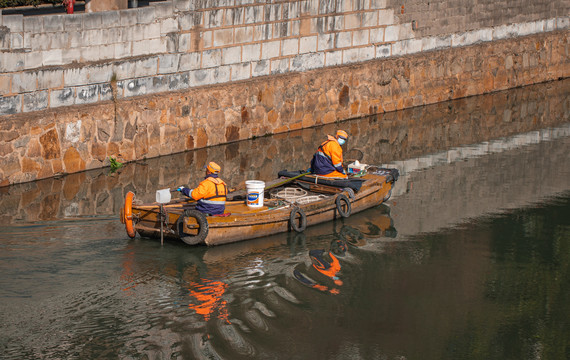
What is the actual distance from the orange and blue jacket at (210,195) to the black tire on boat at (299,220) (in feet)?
4.86

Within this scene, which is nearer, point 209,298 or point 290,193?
point 209,298

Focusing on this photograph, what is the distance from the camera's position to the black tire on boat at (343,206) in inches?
727

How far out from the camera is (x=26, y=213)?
18.4 metres

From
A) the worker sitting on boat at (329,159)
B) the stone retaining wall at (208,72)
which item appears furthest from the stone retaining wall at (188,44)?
the worker sitting on boat at (329,159)

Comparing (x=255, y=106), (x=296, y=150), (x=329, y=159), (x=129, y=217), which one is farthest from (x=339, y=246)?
(x=255, y=106)

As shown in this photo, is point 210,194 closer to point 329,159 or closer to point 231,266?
point 231,266

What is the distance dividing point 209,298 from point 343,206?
16.2 feet

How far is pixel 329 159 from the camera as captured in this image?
1925 cm

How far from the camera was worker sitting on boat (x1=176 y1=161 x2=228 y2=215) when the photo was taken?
1642 cm

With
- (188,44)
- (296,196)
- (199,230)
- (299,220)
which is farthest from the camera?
(188,44)

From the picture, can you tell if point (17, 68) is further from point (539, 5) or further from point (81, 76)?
point (539, 5)

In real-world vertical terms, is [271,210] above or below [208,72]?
below

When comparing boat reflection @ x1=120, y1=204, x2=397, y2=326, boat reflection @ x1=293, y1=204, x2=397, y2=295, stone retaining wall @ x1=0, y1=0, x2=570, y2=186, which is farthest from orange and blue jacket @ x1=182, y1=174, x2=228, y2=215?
stone retaining wall @ x1=0, y1=0, x2=570, y2=186

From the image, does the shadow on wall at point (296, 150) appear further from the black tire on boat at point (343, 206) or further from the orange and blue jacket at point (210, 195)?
the black tire on boat at point (343, 206)
